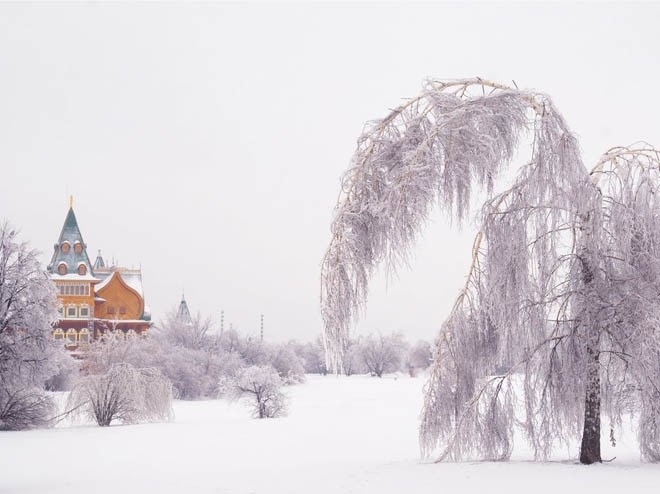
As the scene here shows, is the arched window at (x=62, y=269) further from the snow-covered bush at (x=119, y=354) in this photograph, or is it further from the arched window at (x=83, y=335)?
the snow-covered bush at (x=119, y=354)

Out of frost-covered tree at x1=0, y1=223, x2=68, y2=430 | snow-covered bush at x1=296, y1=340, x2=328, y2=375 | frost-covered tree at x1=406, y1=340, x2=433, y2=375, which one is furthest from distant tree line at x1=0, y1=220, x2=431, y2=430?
snow-covered bush at x1=296, y1=340, x2=328, y2=375

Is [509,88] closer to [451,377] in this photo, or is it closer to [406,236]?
[406,236]

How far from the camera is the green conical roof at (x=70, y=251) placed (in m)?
58.4

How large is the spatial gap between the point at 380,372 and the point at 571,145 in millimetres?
83214

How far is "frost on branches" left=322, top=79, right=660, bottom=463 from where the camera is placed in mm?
11727

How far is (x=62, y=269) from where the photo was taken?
58219 millimetres

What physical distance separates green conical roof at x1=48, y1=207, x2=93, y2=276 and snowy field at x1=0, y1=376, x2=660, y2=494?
84.6 ft

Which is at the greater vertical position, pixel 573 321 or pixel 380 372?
pixel 573 321

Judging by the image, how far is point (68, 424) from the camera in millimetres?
30609

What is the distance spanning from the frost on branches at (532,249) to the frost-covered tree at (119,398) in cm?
1879

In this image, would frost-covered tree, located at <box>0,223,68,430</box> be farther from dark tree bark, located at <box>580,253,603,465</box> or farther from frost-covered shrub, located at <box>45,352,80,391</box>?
frost-covered shrub, located at <box>45,352,80,391</box>

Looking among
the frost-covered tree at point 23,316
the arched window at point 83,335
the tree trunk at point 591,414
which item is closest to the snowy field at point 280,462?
the tree trunk at point 591,414

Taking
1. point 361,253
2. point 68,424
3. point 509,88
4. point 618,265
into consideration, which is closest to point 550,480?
point 618,265

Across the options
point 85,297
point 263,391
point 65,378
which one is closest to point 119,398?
point 263,391
